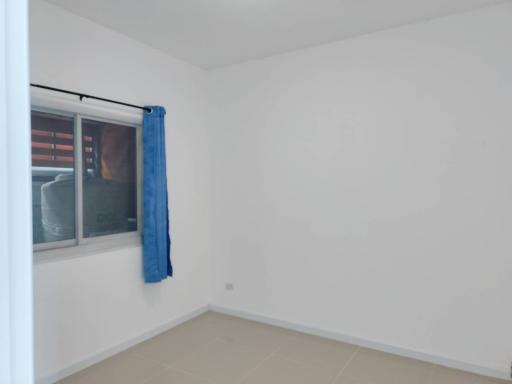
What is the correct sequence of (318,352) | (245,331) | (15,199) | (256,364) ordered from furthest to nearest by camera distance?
(245,331) < (318,352) < (256,364) < (15,199)

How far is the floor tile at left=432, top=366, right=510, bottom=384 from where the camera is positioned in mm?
2590

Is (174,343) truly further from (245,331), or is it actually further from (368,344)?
(368,344)

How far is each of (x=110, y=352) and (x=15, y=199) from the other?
10.2 feet

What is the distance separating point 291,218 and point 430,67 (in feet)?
6.08

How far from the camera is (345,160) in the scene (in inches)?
128

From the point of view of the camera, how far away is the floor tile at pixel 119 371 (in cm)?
261

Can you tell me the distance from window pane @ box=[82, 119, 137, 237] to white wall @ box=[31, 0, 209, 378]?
0.29 metres

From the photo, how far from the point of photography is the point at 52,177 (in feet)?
8.84

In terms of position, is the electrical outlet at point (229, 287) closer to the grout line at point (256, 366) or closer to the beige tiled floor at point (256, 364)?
the beige tiled floor at point (256, 364)

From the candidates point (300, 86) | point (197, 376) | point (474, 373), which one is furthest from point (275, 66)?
point (474, 373)

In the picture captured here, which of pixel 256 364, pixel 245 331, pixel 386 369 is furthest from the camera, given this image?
pixel 245 331

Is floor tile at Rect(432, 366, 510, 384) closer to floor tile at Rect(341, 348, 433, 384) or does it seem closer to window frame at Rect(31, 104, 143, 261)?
floor tile at Rect(341, 348, 433, 384)

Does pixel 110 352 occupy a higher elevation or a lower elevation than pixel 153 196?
lower

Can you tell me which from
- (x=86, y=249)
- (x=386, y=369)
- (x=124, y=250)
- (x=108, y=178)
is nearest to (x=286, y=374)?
(x=386, y=369)
